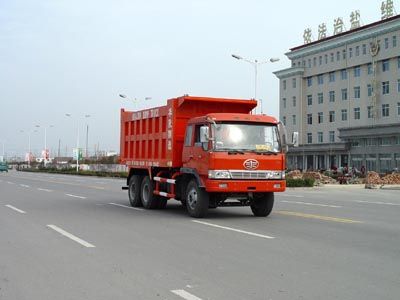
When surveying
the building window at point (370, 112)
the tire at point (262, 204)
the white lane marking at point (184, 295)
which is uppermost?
the building window at point (370, 112)

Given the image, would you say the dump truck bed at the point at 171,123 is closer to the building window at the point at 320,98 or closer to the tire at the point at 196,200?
the tire at the point at 196,200

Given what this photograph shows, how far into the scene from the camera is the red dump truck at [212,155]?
13.5m

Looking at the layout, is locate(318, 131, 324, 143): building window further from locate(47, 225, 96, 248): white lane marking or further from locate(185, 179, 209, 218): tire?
locate(47, 225, 96, 248): white lane marking

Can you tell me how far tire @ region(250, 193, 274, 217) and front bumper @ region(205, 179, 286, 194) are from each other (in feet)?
2.93

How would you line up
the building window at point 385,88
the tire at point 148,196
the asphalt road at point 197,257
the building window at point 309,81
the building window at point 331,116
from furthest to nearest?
the building window at point 309,81 < the building window at point 331,116 < the building window at point 385,88 < the tire at point 148,196 < the asphalt road at point 197,257

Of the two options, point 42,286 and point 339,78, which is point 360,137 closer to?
point 339,78

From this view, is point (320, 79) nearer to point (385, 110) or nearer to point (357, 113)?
point (357, 113)

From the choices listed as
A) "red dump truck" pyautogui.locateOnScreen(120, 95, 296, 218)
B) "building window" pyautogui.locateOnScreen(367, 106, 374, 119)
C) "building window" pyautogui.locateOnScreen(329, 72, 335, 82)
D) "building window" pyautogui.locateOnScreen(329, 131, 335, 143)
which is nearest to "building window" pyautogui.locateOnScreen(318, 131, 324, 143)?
"building window" pyautogui.locateOnScreen(329, 131, 335, 143)

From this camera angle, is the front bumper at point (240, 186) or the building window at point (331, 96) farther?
the building window at point (331, 96)

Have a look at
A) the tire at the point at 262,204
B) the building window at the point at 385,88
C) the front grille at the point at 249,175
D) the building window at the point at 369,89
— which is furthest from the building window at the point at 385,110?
the front grille at the point at 249,175

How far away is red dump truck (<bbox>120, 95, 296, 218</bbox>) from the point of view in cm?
1347

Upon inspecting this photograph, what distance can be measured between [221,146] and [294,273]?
634 cm

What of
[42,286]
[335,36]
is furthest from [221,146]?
[335,36]

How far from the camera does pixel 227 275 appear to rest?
7328 millimetres
